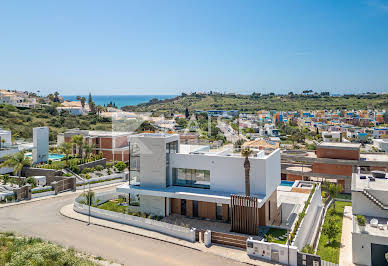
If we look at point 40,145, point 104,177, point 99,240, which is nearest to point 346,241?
point 99,240

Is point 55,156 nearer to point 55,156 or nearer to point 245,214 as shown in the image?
point 55,156

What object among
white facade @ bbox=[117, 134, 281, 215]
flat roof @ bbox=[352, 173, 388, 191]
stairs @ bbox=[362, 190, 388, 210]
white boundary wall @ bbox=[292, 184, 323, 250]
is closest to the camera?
white boundary wall @ bbox=[292, 184, 323, 250]

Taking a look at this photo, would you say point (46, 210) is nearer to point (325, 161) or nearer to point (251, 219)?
point (251, 219)

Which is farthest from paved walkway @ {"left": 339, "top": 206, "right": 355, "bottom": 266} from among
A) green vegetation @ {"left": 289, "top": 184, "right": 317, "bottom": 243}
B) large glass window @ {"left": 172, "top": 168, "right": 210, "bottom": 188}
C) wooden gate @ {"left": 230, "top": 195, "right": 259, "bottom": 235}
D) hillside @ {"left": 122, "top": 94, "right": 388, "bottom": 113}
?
hillside @ {"left": 122, "top": 94, "right": 388, "bottom": 113}

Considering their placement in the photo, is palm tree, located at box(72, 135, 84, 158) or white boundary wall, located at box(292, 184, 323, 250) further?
palm tree, located at box(72, 135, 84, 158)

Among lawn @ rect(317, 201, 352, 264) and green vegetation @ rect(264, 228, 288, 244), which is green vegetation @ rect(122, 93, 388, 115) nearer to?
lawn @ rect(317, 201, 352, 264)

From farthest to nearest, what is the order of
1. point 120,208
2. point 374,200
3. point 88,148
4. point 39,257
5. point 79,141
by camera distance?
1. point 79,141
2. point 88,148
3. point 120,208
4. point 374,200
5. point 39,257

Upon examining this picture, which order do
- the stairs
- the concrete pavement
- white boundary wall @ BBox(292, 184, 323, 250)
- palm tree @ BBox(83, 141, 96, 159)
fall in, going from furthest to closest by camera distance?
palm tree @ BBox(83, 141, 96, 159) < the stairs < white boundary wall @ BBox(292, 184, 323, 250) < the concrete pavement
